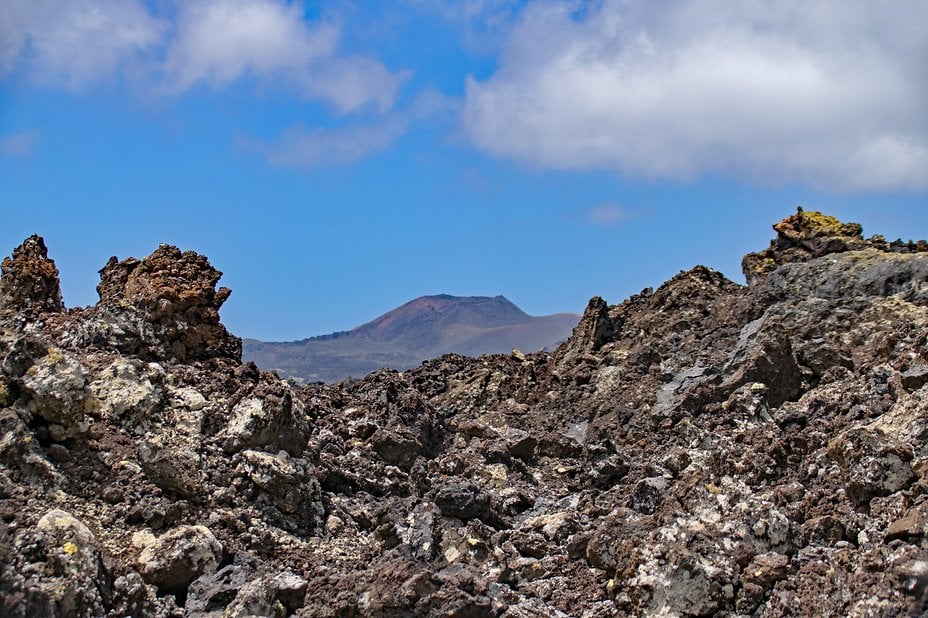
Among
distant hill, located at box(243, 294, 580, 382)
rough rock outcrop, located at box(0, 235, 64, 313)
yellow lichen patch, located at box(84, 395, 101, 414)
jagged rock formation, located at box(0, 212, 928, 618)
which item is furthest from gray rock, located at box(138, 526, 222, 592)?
distant hill, located at box(243, 294, 580, 382)

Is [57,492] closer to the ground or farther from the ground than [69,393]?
closer to the ground

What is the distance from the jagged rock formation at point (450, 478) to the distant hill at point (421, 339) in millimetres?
88100

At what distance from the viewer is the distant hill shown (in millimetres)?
121000

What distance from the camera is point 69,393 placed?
10484mm

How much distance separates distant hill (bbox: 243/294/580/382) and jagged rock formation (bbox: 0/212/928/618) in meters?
88.1

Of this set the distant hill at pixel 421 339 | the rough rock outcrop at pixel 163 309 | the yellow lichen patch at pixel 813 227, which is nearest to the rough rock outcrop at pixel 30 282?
the rough rock outcrop at pixel 163 309

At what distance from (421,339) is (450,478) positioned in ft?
441

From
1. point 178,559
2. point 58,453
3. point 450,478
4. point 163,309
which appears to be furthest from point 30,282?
point 450,478

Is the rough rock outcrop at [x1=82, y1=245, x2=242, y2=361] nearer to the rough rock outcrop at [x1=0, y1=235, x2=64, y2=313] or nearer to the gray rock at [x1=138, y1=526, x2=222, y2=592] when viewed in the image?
the rough rock outcrop at [x1=0, y1=235, x2=64, y2=313]

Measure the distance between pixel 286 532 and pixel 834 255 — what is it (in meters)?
13.4

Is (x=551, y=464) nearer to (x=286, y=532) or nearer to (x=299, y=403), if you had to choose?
(x=299, y=403)

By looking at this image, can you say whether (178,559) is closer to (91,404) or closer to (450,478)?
(91,404)

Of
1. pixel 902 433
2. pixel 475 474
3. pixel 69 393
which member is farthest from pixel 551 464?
pixel 69 393

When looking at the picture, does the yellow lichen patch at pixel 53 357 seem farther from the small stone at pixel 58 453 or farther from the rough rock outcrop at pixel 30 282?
the rough rock outcrop at pixel 30 282
